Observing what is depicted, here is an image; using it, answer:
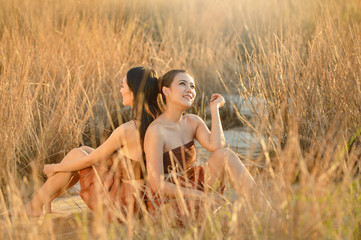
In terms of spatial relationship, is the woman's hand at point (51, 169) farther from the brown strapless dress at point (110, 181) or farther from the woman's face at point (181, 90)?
the woman's face at point (181, 90)

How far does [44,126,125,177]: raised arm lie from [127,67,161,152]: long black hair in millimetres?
113

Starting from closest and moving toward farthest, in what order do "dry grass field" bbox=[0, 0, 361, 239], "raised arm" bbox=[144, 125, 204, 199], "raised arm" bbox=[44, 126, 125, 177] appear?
1. "dry grass field" bbox=[0, 0, 361, 239]
2. "raised arm" bbox=[144, 125, 204, 199]
3. "raised arm" bbox=[44, 126, 125, 177]

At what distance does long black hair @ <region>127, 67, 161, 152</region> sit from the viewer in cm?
271

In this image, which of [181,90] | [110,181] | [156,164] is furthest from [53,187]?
[181,90]

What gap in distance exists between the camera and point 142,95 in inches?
108

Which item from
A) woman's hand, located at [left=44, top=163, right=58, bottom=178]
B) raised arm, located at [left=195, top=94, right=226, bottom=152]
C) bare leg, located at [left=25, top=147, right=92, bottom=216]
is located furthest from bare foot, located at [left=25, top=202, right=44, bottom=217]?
raised arm, located at [left=195, top=94, right=226, bottom=152]

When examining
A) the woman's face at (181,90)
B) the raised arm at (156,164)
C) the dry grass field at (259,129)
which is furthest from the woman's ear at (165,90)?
the dry grass field at (259,129)

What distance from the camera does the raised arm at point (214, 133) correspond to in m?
2.70

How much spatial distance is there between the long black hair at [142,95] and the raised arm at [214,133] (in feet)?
0.84

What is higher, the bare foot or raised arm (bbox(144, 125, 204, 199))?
raised arm (bbox(144, 125, 204, 199))

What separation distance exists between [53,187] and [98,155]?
13.3 inches

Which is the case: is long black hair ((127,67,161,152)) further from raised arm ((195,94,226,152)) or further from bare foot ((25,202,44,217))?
bare foot ((25,202,44,217))

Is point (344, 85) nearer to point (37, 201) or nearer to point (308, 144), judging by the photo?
point (308, 144)

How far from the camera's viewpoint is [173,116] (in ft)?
9.03
